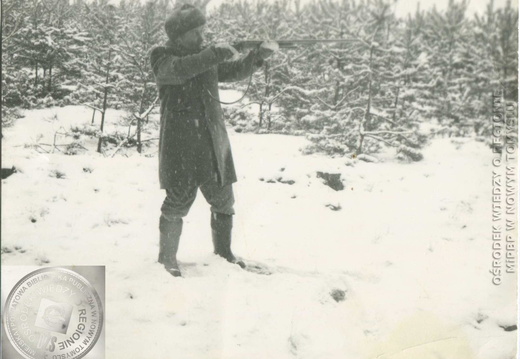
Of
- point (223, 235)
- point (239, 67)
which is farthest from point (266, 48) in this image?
point (223, 235)

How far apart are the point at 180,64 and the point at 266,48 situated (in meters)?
0.55

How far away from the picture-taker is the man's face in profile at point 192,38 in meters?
2.62

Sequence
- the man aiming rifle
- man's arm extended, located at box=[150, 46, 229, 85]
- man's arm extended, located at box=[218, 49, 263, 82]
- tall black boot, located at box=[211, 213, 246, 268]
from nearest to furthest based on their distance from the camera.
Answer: man's arm extended, located at box=[150, 46, 229, 85] < the man aiming rifle < man's arm extended, located at box=[218, 49, 263, 82] < tall black boot, located at box=[211, 213, 246, 268]

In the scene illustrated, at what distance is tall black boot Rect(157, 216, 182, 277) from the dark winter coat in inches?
9.7

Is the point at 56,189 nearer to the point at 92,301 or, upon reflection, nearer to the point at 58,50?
the point at 92,301

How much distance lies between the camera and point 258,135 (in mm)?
3488

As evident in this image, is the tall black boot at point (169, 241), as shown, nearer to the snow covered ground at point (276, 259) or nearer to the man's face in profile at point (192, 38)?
the snow covered ground at point (276, 259)

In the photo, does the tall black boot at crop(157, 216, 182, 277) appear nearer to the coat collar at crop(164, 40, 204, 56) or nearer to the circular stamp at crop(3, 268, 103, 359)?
the circular stamp at crop(3, 268, 103, 359)

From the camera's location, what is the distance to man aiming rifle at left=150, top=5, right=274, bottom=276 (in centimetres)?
260

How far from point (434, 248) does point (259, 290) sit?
4.25ft

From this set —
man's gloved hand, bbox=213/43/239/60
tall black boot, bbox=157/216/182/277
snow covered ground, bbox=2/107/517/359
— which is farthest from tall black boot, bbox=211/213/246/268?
man's gloved hand, bbox=213/43/239/60

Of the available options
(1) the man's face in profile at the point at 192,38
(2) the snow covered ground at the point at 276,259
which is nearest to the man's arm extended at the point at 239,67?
(1) the man's face in profile at the point at 192,38

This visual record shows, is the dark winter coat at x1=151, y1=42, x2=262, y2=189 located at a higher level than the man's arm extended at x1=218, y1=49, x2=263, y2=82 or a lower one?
lower

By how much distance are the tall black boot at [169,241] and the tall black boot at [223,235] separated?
10.1 inches
